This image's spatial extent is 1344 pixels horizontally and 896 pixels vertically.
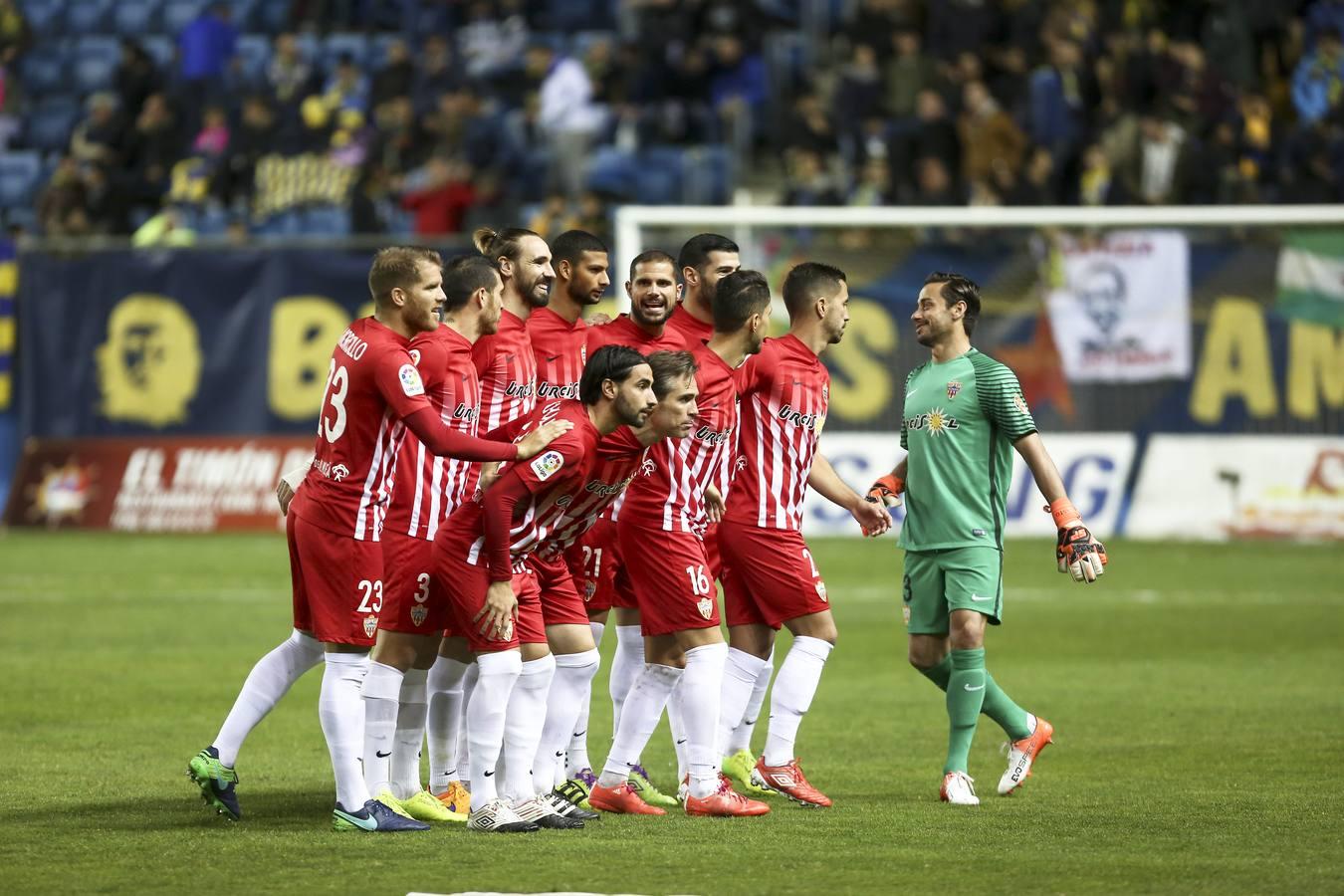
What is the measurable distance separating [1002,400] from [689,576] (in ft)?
5.18

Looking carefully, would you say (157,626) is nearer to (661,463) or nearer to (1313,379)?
(661,463)

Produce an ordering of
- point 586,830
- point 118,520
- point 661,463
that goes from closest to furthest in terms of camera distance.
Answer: point 586,830, point 661,463, point 118,520

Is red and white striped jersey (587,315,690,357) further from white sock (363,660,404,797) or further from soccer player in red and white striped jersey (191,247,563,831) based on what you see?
white sock (363,660,404,797)

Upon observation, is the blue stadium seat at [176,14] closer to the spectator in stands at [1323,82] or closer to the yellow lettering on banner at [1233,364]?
the spectator in stands at [1323,82]

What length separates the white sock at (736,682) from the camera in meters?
8.63

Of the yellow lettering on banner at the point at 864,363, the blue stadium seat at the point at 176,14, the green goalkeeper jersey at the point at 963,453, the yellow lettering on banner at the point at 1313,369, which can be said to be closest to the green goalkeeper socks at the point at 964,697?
the green goalkeeper jersey at the point at 963,453

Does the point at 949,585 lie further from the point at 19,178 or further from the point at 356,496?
the point at 19,178

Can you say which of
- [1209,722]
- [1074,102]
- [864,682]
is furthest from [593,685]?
[1074,102]

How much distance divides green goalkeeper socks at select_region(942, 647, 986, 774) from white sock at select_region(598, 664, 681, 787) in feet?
4.04

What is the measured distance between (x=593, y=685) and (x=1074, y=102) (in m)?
12.5

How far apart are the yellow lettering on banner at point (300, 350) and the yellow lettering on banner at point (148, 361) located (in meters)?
0.91

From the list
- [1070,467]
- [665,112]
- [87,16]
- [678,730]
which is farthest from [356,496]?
[87,16]

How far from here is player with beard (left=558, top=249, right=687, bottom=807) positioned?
27.8 feet

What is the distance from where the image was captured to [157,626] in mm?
14594
